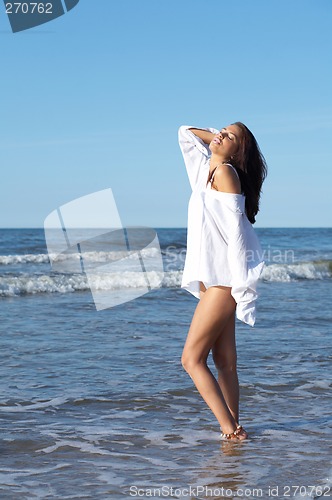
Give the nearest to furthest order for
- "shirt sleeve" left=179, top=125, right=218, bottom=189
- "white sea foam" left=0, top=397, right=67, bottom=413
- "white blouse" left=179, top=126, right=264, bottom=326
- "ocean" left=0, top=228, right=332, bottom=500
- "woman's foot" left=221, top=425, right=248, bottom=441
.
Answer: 1. "ocean" left=0, top=228, right=332, bottom=500
2. "white blouse" left=179, top=126, right=264, bottom=326
3. "woman's foot" left=221, top=425, right=248, bottom=441
4. "shirt sleeve" left=179, top=125, right=218, bottom=189
5. "white sea foam" left=0, top=397, right=67, bottom=413

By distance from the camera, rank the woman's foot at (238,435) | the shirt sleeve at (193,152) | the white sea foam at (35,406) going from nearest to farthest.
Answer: the woman's foot at (238,435) → the shirt sleeve at (193,152) → the white sea foam at (35,406)

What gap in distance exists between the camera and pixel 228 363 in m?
4.63

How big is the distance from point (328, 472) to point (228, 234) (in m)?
1.45

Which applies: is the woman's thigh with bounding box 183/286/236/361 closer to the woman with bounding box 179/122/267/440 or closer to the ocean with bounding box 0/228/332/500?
the woman with bounding box 179/122/267/440

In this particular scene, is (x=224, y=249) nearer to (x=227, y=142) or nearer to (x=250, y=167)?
(x=250, y=167)

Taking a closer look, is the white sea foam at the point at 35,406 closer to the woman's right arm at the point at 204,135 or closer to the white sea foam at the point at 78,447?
the white sea foam at the point at 78,447

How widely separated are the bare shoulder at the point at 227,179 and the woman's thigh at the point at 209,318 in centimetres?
59

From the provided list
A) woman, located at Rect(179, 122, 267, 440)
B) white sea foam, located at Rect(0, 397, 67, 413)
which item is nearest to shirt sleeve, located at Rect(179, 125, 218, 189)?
woman, located at Rect(179, 122, 267, 440)

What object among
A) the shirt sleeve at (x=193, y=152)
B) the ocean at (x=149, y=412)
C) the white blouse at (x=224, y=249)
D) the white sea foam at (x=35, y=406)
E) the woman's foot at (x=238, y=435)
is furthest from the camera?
the white sea foam at (x=35, y=406)

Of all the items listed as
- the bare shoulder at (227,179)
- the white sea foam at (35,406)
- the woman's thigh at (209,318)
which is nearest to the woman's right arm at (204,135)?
the bare shoulder at (227,179)

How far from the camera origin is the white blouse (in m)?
4.32

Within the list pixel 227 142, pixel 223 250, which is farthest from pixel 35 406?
pixel 227 142

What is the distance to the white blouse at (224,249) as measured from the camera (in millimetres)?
4316

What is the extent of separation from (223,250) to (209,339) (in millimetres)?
549
